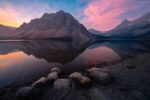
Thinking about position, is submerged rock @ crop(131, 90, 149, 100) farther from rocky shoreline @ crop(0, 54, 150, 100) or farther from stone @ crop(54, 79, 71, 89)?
stone @ crop(54, 79, 71, 89)

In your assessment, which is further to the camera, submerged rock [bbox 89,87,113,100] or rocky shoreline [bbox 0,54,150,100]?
rocky shoreline [bbox 0,54,150,100]

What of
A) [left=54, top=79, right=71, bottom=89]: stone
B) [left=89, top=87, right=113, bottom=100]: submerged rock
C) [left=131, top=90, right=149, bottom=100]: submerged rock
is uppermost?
[left=54, top=79, right=71, bottom=89]: stone

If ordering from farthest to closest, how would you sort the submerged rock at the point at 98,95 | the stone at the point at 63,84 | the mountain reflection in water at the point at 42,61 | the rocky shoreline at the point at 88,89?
the mountain reflection in water at the point at 42,61
the stone at the point at 63,84
the rocky shoreline at the point at 88,89
the submerged rock at the point at 98,95

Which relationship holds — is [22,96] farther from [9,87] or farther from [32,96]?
[9,87]

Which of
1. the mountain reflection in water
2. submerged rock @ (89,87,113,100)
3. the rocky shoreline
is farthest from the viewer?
the mountain reflection in water

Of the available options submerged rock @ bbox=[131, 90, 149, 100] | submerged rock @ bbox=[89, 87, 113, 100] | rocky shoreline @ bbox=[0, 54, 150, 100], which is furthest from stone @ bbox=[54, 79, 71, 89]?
submerged rock @ bbox=[131, 90, 149, 100]

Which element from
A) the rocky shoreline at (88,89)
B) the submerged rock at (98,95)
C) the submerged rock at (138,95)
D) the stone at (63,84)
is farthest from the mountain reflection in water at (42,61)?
the submerged rock at (138,95)

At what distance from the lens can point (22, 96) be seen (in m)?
11.5

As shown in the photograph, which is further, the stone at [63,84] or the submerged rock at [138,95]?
the stone at [63,84]

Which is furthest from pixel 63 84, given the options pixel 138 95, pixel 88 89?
pixel 138 95

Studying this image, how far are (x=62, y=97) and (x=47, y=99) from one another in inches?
60.0

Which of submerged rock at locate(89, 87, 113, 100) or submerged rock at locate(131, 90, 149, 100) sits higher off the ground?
submerged rock at locate(89, 87, 113, 100)

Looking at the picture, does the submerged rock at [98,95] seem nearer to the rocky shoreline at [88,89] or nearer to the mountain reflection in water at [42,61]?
the rocky shoreline at [88,89]

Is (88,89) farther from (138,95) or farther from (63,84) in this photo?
(138,95)
